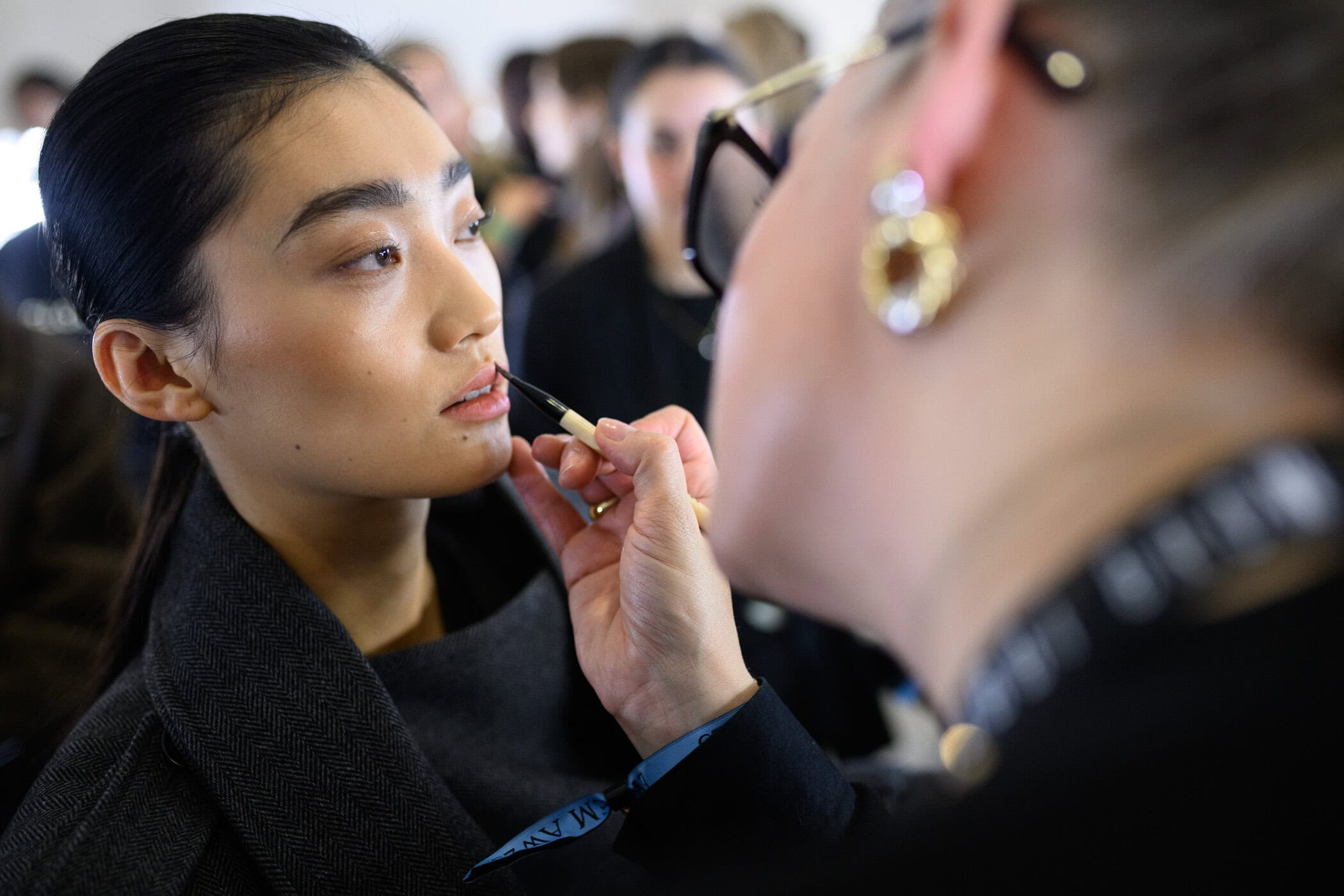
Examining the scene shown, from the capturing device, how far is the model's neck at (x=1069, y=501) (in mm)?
359

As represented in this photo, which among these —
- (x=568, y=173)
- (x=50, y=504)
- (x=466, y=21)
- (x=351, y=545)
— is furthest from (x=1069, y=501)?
(x=466, y=21)

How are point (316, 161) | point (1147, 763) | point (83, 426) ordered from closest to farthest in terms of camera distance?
point (1147, 763) → point (316, 161) → point (83, 426)

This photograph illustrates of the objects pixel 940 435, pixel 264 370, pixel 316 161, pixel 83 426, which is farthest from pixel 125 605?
pixel 940 435

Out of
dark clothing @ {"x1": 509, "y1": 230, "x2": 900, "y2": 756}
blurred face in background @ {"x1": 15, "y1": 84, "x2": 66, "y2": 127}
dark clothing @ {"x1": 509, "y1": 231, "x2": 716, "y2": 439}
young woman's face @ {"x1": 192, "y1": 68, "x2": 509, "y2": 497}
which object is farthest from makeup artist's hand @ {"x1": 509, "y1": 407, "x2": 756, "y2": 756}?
blurred face in background @ {"x1": 15, "y1": 84, "x2": 66, "y2": 127}

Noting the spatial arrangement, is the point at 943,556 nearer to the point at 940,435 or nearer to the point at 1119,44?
the point at 940,435

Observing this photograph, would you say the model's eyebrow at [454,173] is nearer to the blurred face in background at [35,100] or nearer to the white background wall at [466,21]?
the white background wall at [466,21]

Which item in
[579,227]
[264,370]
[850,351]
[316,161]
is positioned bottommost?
[579,227]

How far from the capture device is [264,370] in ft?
2.75

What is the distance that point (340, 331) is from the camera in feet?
2.70

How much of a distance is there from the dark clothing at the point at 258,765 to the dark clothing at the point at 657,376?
47 cm

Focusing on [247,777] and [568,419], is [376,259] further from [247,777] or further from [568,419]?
[247,777]

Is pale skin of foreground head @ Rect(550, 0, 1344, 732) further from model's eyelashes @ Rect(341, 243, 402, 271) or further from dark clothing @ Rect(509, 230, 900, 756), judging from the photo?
dark clothing @ Rect(509, 230, 900, 756)

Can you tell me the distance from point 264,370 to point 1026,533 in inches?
26.2

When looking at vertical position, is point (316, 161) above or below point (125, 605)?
above
